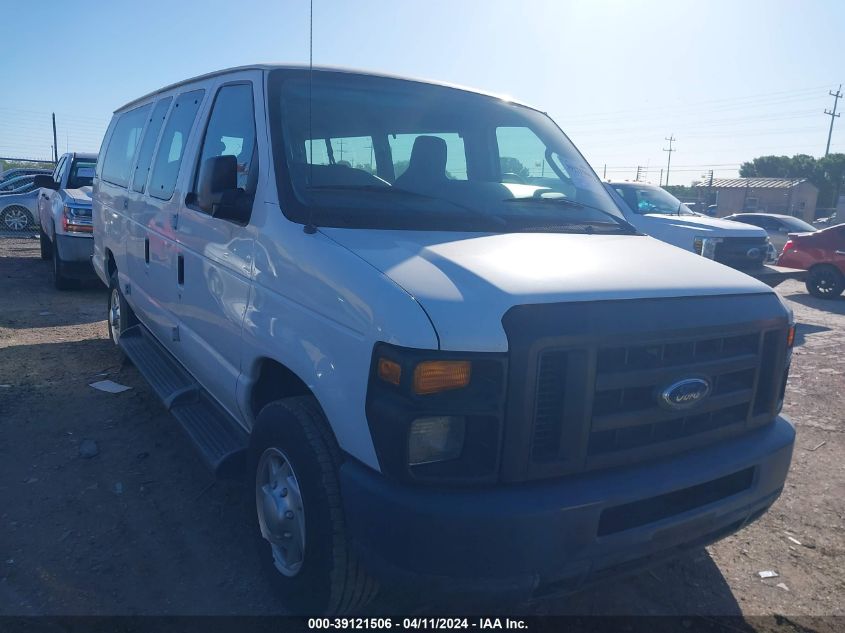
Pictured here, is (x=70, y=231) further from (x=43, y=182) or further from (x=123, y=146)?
(x=123, y=146)

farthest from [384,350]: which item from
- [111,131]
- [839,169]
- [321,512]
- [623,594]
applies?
[839,169]

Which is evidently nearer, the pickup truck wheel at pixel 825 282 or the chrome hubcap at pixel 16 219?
the pickup truck wheel at pixel 825 282

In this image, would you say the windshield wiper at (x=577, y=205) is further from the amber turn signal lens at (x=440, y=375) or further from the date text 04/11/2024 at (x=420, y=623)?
the date text 04/11/2024 at (x=420, y=623)

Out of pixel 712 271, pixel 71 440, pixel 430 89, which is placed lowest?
pixel 71 440

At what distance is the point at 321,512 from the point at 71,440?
2.96 metres

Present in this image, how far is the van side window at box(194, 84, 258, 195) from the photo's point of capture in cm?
319

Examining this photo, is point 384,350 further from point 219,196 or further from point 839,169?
point 839,169

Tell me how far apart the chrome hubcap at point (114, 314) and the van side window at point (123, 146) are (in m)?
1.02

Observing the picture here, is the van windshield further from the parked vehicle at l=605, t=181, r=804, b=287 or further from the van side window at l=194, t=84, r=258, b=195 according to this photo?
the parked vehicle at l=605, t=181, r=804, b=287

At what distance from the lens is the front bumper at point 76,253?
30.4 feet

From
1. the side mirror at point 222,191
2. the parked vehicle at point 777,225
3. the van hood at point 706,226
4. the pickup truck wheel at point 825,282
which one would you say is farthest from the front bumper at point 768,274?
the parked vehicle at point 777,225

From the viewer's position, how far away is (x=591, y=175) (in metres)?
3.93

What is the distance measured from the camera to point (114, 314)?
21.0 ft

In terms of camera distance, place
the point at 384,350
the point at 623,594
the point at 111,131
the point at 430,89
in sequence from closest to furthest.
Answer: the point at 384,350 < the point at 623,594 < the point at 430,89 < the point at 111,131
